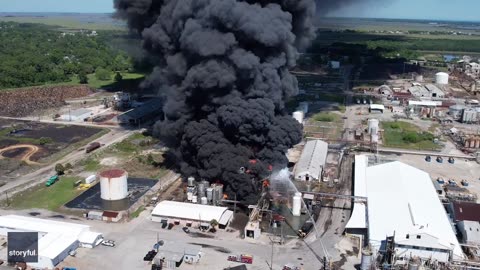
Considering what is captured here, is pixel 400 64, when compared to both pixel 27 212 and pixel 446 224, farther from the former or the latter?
pixel 27 212

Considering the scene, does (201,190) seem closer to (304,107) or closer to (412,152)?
(412,152)

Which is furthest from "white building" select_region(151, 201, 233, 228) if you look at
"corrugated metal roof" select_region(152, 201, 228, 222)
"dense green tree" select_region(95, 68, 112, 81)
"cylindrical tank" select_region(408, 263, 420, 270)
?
"dense green tree" select_region(95, 68, 112, 81)

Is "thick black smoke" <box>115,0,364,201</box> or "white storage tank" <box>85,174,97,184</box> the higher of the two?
"thick black smoke" <box>115,0,364,201</box>

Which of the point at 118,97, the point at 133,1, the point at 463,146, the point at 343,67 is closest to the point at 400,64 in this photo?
the point at 343,67

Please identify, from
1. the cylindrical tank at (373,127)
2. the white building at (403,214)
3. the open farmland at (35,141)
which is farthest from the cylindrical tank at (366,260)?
the open farmland at (35,141)

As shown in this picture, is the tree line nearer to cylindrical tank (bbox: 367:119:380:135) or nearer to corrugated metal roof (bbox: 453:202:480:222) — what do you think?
cylindrical tank (bbox: 367:119:380:135)

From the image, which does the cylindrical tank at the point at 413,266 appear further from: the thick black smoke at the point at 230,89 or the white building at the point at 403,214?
the thick black smoke at the point at 230,89

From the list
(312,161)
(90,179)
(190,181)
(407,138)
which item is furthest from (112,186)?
(407,138)
